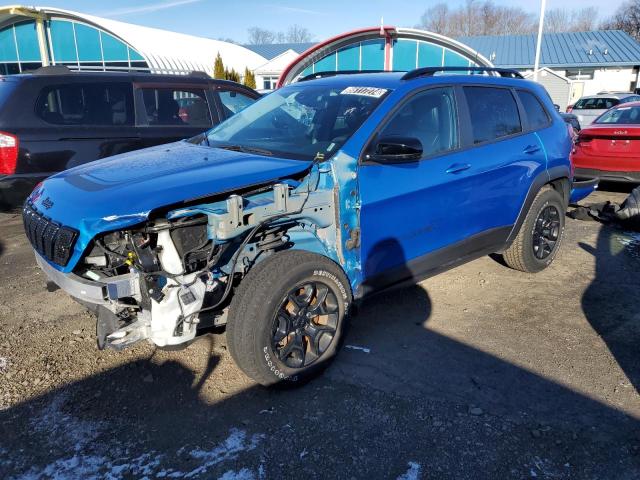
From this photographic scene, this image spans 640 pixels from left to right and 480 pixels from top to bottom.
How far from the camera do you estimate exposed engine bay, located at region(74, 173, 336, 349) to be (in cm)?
262

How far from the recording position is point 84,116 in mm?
5539

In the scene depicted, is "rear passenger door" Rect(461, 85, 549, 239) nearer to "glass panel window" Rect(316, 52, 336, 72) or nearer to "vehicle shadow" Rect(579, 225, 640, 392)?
"vehicle shadow" Rect(579, 225, 640, 392)

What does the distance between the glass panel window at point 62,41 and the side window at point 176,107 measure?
2347 centimetres

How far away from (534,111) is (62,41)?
2766 centimetres

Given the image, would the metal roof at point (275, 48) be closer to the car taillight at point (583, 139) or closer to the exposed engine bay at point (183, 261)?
the car taillight at point (583, 139)

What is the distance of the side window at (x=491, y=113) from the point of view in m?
4.01

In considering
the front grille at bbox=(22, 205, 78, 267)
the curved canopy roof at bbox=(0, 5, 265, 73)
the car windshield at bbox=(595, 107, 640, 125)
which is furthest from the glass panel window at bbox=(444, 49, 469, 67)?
the front grille at bbox=(22, 205, 78, 267)

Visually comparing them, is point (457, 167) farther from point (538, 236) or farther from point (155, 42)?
point (155, 42)

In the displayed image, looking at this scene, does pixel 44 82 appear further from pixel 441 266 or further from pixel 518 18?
pixel 518 18

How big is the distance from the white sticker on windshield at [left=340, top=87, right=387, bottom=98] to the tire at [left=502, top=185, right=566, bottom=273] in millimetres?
1953

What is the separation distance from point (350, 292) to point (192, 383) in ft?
3.76

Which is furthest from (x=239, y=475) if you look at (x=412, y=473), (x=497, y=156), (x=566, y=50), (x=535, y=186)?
(x=566, y=50)

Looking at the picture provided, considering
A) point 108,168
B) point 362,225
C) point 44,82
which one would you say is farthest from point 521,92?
point 44,82

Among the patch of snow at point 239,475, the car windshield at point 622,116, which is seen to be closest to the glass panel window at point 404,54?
the car windshield at point 622,116
